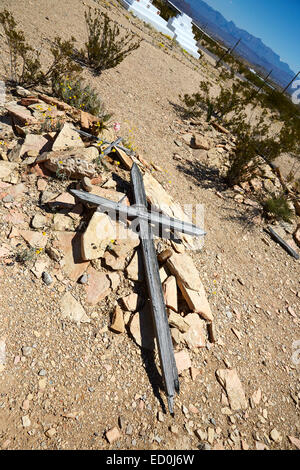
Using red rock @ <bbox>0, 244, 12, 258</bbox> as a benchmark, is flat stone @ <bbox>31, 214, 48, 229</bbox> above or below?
above

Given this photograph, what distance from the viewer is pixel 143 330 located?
2.83 meters

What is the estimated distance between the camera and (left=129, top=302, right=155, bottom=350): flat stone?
2.77 metres

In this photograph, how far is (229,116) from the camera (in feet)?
35.0

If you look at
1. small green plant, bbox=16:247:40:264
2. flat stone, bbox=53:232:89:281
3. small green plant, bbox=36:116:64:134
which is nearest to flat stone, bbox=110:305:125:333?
flat stone, bbox=53:232:89:281

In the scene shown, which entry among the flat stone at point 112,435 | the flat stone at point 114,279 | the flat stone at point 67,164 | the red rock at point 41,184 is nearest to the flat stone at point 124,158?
the flat stone at point 67,164

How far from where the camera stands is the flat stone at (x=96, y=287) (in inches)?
113

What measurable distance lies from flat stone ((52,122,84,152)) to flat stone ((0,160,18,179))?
0.62 m

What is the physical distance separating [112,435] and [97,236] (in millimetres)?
1988

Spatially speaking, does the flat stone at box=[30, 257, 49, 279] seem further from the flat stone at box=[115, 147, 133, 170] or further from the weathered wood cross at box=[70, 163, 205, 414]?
the flat stone at box=[115, 147, 133, 170]

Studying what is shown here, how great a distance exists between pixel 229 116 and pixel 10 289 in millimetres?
11152

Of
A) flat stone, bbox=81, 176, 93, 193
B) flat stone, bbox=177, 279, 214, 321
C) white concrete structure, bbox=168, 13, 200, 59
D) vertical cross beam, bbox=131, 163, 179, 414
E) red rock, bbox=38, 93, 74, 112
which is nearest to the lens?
vertical cross beam, bbox=131, 163, 179, 414

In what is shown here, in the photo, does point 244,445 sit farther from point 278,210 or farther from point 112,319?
point 278,210

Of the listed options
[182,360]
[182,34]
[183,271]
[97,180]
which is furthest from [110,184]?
[182,34]
